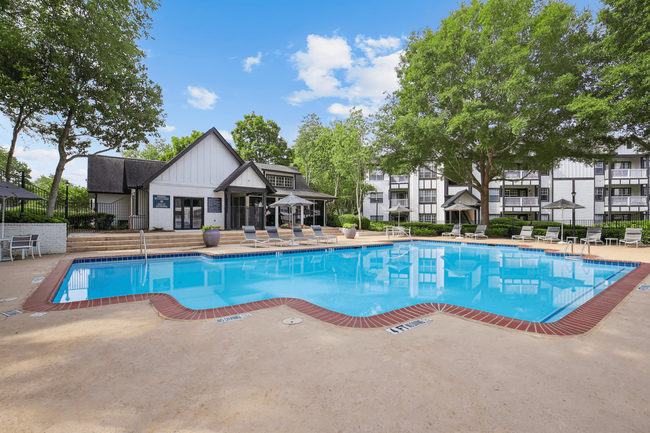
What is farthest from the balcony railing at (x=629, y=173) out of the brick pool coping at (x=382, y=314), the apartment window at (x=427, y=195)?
the brick pool coping at (x=382, y=314)

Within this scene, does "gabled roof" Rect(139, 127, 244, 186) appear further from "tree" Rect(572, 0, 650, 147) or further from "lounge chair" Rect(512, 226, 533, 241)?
"tree" Rect(572, 0, 650, 147)

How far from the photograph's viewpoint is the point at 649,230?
Result: 16.0 metres

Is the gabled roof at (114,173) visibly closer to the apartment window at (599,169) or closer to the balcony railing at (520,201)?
the balcony railing at (520,201)

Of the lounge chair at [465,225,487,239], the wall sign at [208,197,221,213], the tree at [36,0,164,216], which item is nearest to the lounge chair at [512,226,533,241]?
the lounge chair at [465,225,487,239]

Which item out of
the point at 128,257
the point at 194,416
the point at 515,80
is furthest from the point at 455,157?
the point at 194,416

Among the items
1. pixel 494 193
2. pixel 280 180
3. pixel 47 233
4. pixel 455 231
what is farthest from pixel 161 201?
pixel 494 193

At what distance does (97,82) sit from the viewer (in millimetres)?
15227

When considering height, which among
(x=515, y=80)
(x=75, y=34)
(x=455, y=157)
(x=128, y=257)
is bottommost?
(x=128, y=257)

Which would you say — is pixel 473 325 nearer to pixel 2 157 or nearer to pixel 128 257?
pixel 128 257

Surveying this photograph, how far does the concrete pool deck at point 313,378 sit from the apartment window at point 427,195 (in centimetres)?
3319

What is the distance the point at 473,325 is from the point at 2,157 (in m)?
35.7

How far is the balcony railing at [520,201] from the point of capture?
3275 cm

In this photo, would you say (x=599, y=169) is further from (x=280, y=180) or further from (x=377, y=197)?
(x=280, y=180)

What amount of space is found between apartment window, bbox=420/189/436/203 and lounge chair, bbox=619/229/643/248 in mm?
20389
